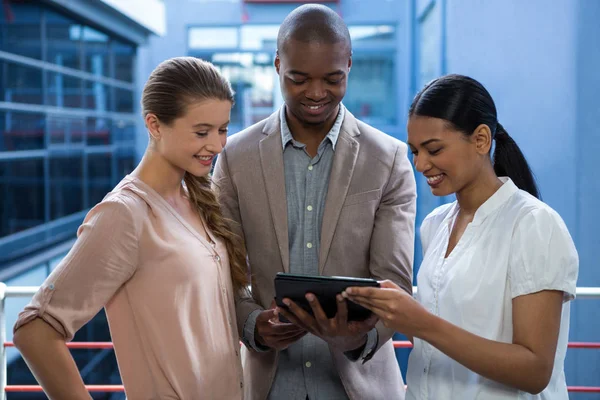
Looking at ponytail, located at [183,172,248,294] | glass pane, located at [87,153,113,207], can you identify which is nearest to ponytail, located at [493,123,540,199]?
ponytail, located at [183,172,248,294]

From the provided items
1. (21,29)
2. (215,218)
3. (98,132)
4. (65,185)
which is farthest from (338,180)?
(98,132)

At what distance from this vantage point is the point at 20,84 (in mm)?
6871

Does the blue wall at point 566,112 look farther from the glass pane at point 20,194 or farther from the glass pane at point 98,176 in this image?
the glass pane at point 98,176

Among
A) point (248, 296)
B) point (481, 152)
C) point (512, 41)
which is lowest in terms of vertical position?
point (248, 296)

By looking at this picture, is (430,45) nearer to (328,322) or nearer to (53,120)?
(53,120)

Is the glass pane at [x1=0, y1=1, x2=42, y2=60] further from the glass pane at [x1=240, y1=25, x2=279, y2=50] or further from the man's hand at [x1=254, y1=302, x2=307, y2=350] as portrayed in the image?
the man's hand at [x1=254, y1=302, x2=307, y2=350]

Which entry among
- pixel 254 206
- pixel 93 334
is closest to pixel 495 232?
pixel 254 206

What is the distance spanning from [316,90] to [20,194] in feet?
22.7

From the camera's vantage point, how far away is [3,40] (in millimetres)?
6574

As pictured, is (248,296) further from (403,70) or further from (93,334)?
(403,70)

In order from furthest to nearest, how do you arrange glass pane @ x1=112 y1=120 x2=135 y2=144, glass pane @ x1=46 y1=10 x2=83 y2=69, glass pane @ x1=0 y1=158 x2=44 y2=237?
glass pane @ x1=112 y1=120 x2=135 y2=144 → glass pane @ x1=46 y1=10 x2=83 y2=69 → glass pane @ x1=0 y1=158 x2=44 y2=237

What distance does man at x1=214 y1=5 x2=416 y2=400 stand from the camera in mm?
1547

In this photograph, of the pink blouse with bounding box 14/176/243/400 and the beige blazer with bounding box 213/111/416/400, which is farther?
the beige blazer with bounding box 213/111/416/400

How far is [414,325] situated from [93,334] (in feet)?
29.9
